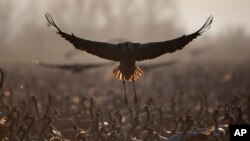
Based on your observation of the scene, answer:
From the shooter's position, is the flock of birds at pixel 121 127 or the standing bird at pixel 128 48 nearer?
the flock of birds at pixel 121 127

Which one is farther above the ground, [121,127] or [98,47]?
[98,47]

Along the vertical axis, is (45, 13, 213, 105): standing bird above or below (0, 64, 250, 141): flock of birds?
above

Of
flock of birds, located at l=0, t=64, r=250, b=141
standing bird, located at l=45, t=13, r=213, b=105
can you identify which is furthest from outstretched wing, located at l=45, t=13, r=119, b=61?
flock of birds, located at l=0, t=64, r=250, b=141

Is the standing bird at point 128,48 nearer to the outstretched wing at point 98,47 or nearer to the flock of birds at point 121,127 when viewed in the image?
the outstretched wing at point 98,47

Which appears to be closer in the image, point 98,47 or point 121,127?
point 98,47

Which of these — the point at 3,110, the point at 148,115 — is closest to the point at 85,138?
the point at 148,115

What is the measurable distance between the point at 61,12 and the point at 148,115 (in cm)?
10894

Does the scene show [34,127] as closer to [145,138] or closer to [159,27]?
[145,138]

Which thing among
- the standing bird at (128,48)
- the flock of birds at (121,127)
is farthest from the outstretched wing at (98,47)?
the flock of birds at (121,127)

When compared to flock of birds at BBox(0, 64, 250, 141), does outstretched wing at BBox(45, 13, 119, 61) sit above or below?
above

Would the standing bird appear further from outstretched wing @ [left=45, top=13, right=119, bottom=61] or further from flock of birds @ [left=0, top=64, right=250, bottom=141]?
flock of birds @ [left=0, top=64, right=250, bottom=141]

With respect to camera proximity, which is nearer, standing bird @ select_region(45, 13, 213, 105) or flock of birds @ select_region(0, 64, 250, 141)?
flock of birds @ select_region(0, 64, 250, 141)

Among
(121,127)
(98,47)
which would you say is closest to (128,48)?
(98,47)

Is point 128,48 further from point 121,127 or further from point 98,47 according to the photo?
point 121,127
